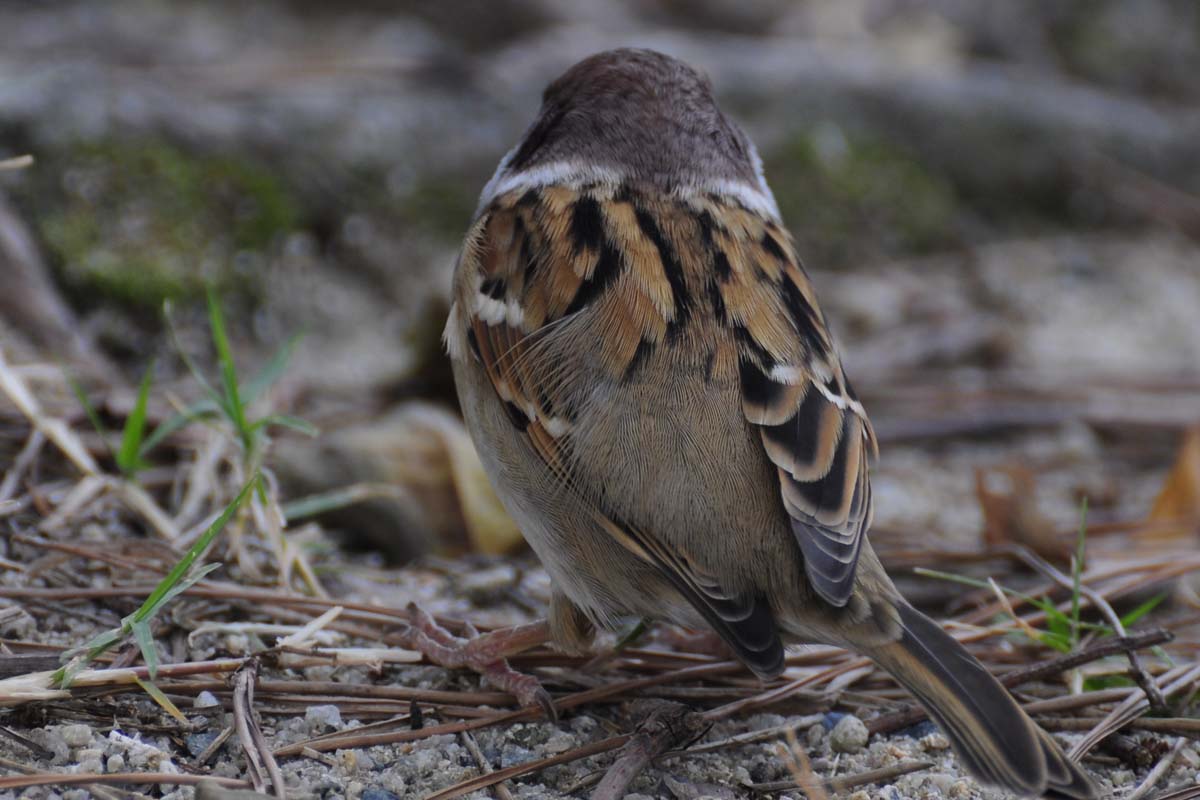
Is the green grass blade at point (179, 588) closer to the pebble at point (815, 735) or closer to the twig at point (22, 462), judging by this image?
the twig at point (22, 462)

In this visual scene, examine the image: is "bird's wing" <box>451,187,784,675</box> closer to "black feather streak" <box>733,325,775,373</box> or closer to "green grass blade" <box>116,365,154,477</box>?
"black feather streak" <box>733,325,775,373</box>

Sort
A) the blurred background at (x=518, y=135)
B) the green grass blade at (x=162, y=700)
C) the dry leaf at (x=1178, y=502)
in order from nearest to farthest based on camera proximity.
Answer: the green grass blade at (x=162, y=700) < the dry leaf at (x=1178, y=502) < the blurred background at (x=518, y=135)

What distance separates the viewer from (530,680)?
3.32 metres

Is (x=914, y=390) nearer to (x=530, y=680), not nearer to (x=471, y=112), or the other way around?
(x=471, y=112)

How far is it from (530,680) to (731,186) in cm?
180

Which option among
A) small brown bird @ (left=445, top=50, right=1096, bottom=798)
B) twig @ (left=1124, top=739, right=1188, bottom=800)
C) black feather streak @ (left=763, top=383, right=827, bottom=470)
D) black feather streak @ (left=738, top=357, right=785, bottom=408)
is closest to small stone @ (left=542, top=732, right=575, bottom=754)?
small brown bird @ (left=445, top=50, right=1096, bottom=798)

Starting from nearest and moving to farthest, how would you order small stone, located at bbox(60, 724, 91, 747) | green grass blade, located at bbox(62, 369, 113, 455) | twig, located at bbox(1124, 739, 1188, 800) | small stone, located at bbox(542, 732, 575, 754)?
small stone, located at bbox(60, 724, 91, 747) < twig, located at bbox(1124, 739, 1188, 800) < small stone, located at bbox(542, 732, 575, 754) < green grass blade, located at bbox(62, 369, 113, 455)

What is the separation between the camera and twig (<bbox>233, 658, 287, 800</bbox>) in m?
2.72

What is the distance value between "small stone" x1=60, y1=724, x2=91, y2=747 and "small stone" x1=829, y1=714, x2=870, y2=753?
1.75m

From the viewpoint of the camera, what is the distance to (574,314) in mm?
3387

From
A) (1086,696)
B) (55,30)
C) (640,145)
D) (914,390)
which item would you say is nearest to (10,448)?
(640,145)

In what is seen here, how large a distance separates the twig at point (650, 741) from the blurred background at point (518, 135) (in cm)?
139

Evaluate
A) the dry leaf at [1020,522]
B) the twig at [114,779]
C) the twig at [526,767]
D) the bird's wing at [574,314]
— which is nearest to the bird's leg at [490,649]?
the twig at [526,767]

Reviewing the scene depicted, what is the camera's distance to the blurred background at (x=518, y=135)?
5277 millimetres
